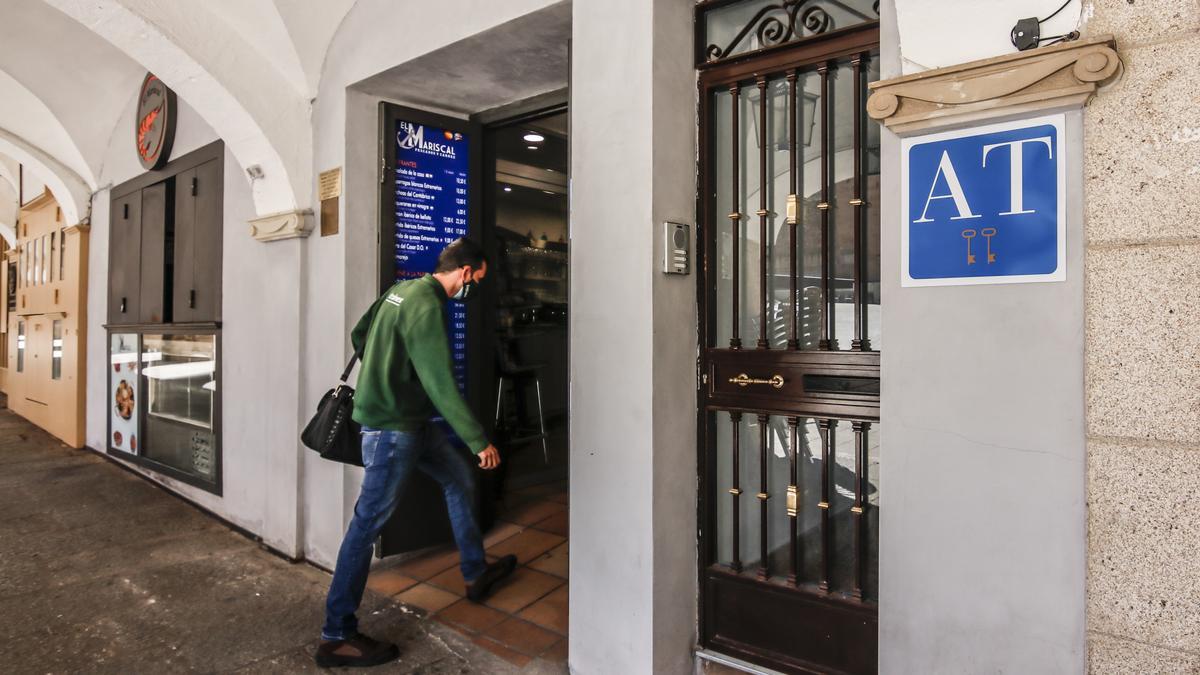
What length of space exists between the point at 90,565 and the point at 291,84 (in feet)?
10.2

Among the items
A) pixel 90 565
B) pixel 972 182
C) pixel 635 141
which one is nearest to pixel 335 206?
pixel 635 141

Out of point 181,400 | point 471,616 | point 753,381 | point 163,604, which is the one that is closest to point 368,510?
point 471,616

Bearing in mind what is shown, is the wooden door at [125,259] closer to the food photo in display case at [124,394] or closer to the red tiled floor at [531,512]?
the food photo in display case at [124,394]

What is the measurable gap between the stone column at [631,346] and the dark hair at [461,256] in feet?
1.90

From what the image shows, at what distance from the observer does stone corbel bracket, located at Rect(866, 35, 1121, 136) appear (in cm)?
166

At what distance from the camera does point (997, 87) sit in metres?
1.77

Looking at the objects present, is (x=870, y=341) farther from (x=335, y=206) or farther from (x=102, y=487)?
(x=102, y=487)

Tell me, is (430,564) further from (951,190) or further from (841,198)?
(951,190)

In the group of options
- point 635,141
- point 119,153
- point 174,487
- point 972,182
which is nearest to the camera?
point 972,182

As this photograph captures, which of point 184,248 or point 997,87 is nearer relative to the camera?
point 997,87

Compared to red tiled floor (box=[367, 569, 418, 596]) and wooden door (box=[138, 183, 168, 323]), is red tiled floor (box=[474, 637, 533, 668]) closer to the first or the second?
red tiled floor (box=[367, 569, 418, 596])

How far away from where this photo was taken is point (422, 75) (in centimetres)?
361

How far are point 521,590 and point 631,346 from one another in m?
1.74

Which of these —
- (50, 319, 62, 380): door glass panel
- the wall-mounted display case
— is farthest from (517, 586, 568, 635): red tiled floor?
(50, 319, 62, 380): door glass panel
